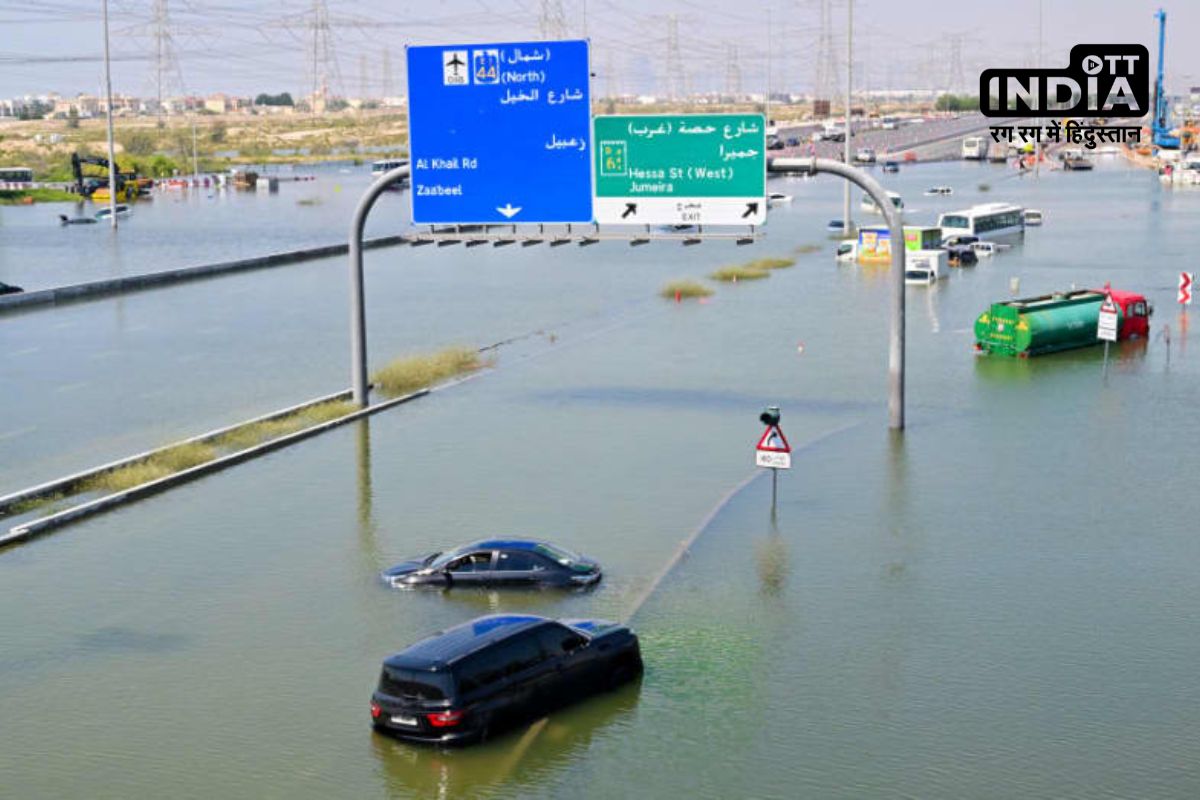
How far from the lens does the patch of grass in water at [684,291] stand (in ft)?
196

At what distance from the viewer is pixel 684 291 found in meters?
60.1

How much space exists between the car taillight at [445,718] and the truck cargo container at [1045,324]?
30236 mm

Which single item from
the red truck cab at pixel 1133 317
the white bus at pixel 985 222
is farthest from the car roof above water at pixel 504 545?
the white bus at pixel 985 222

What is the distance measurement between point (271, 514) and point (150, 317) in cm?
3008

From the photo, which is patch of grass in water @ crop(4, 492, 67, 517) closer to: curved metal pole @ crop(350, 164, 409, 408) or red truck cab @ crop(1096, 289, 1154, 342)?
curved metal pole @ crop(350, 164, 409, 408)

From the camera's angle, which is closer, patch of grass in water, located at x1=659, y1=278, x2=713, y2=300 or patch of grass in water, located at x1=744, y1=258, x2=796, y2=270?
patch of grass in water, located at x1=659, y1=278, x2=713, y2=300

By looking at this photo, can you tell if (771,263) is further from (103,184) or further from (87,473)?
(103,184)

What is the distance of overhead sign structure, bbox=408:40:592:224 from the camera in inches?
1222

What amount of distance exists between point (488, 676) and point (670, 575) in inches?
249

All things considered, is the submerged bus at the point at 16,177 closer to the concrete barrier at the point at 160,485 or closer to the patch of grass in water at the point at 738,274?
the patch of grass in water at the point at 738,274

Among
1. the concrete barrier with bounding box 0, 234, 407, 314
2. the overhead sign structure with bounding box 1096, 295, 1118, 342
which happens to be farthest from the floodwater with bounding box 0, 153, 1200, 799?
the concrete barrier with bounding box 0, 234, 407, 314

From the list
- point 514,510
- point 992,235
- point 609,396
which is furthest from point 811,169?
point 992,235

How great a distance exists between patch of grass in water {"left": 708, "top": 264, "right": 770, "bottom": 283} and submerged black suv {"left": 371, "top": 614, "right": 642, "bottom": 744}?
49887 mm

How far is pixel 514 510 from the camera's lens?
2530 cm
